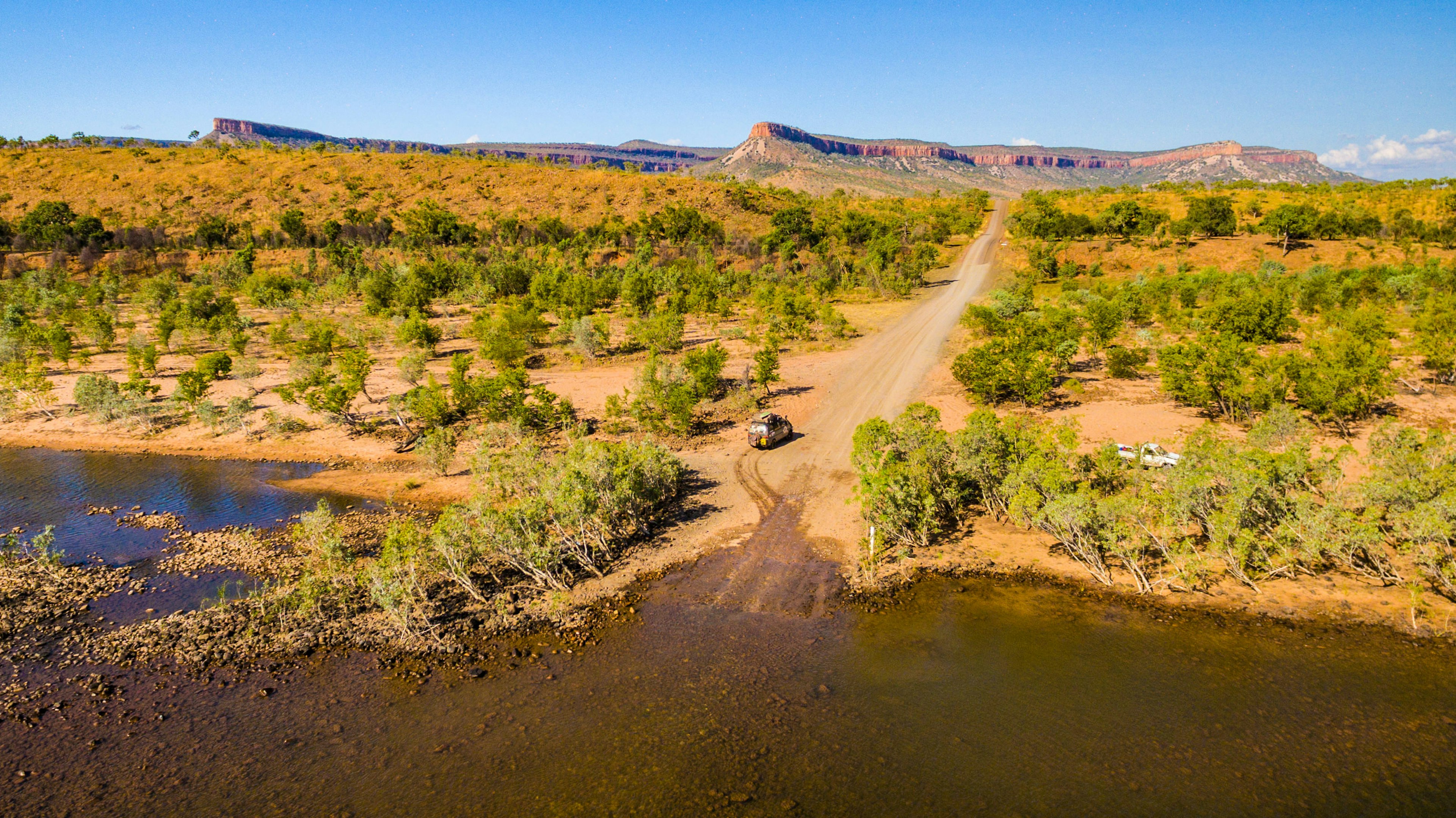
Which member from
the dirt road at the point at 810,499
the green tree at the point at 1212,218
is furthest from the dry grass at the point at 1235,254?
the dirt road at the point at 810,499

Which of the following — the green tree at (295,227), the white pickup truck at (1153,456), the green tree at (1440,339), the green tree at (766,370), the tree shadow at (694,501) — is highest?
the green tree at (295,227)

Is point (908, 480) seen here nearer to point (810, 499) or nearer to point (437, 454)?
point (810, 499)

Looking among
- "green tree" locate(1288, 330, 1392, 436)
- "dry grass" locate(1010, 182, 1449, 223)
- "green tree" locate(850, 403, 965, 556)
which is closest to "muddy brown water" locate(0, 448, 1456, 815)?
"green tree" locate(850, 403, 965, 556)

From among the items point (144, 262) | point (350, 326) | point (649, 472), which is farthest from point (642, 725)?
point (144, 262)

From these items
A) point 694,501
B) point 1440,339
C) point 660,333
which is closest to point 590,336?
point 660,333

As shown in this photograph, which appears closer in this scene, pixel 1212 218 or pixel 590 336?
pixel 590 336

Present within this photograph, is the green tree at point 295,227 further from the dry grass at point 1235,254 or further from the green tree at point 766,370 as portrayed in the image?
the dry grass at point 1235,254
